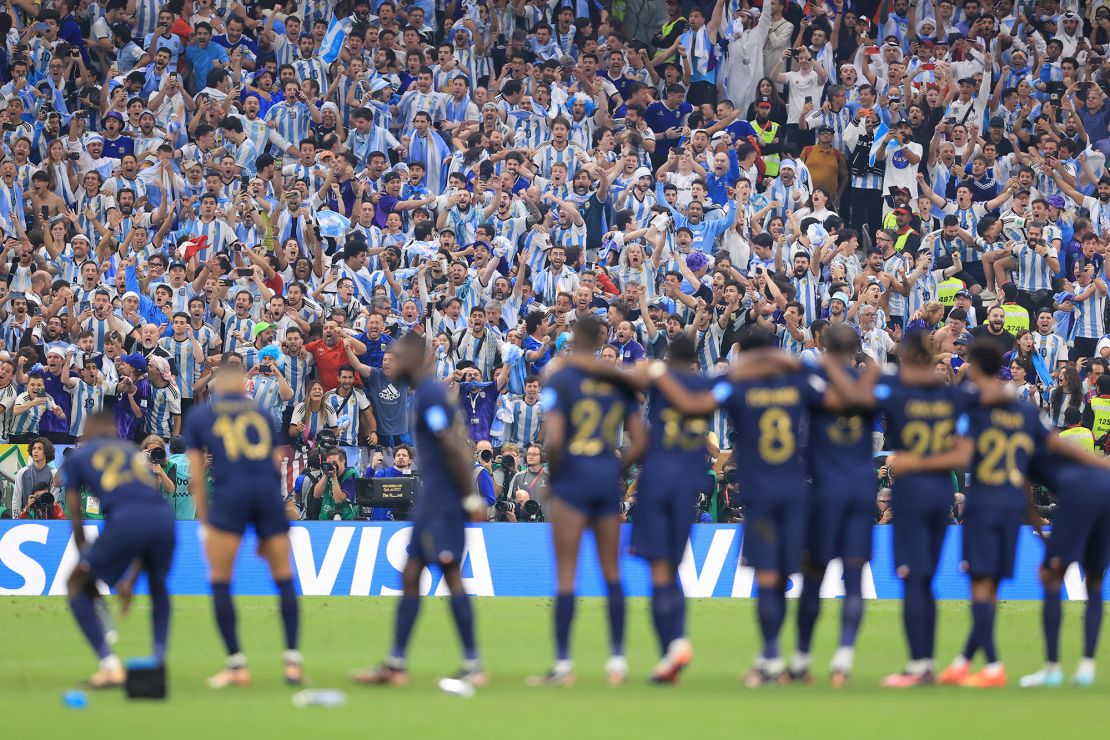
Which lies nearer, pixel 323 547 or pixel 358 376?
pixel 323 547

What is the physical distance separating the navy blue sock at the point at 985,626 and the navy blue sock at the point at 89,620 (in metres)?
5.94

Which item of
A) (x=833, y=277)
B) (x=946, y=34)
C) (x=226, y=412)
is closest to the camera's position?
(x=226, y=412)

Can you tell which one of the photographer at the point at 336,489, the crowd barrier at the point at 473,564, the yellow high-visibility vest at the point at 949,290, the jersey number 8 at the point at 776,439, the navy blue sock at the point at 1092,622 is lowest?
the crowd barrier at the point at 473,564

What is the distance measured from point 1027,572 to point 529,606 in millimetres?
6126

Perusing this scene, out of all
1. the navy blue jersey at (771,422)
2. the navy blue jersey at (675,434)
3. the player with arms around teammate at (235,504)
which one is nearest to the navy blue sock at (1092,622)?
the navy blue jersey at (771,422)

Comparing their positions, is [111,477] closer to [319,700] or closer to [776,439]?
[319,700]

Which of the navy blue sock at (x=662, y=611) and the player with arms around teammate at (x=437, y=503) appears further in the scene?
the navy blue sock at (x=662, y=611)

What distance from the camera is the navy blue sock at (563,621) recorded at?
1117cm

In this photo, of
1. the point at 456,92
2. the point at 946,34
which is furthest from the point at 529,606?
the point at 946,34

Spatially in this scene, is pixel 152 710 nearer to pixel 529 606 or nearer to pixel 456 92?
pixel 529 606

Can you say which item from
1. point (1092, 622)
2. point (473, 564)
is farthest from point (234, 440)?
point (473, 564)

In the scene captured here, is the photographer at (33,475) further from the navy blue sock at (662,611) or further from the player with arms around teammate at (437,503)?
the navy blue sock at (662,611)

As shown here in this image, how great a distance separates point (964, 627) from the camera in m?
16.6

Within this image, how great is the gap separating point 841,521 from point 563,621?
80.0 inches
